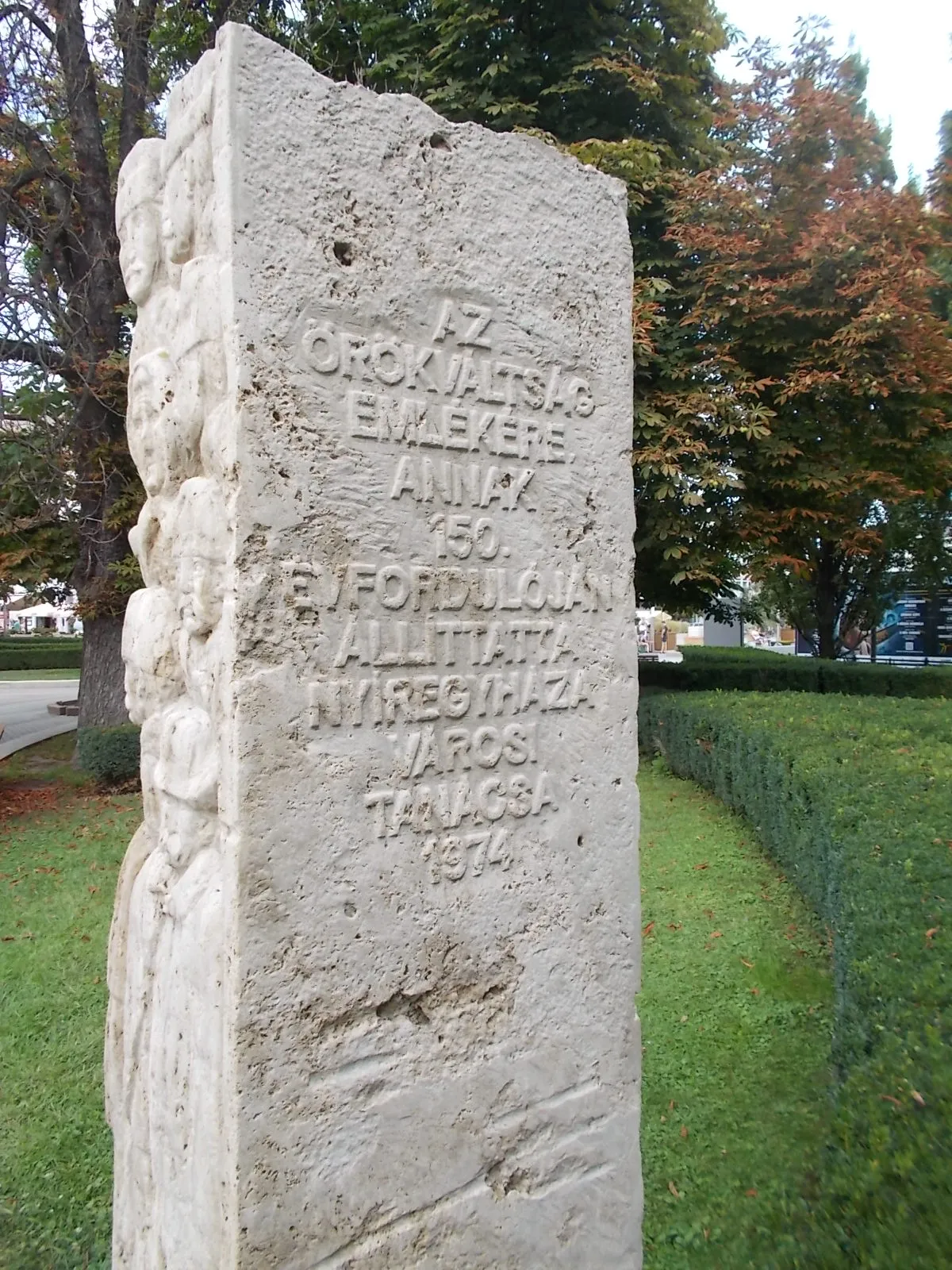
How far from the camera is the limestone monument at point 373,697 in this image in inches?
76.5

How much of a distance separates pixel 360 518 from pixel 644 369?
855 cm

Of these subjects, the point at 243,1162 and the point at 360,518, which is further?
the point at 360,518

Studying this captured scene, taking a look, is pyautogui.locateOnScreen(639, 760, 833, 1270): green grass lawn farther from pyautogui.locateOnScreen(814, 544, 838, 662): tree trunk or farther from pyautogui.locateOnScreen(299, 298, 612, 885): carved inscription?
pyautogui.locateOnScreen(814, 544, 838, 662): tree trunk

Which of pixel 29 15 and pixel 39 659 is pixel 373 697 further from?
pixel 39 659

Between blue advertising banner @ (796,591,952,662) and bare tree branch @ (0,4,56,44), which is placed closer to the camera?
bare tree branch @ (0,4,56,44)

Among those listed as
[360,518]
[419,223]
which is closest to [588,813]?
[360,518]

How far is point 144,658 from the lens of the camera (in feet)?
7.57

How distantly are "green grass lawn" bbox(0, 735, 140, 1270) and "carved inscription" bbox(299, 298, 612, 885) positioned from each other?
6.73 feet

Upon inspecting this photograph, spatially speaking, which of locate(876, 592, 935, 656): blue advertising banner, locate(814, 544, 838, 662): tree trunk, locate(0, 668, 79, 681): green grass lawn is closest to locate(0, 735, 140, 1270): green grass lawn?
locate(814, 544, 838, 662): tree trunk

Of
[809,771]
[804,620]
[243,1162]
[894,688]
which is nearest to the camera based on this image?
[243,1162]

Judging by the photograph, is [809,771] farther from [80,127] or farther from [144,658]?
[80,127]

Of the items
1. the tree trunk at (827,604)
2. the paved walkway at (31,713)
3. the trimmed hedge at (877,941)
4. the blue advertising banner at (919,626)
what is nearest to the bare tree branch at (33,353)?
Result: the paved walkway at (31,713)

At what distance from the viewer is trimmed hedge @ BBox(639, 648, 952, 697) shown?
41.9ft

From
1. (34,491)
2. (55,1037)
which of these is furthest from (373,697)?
(34,491)
